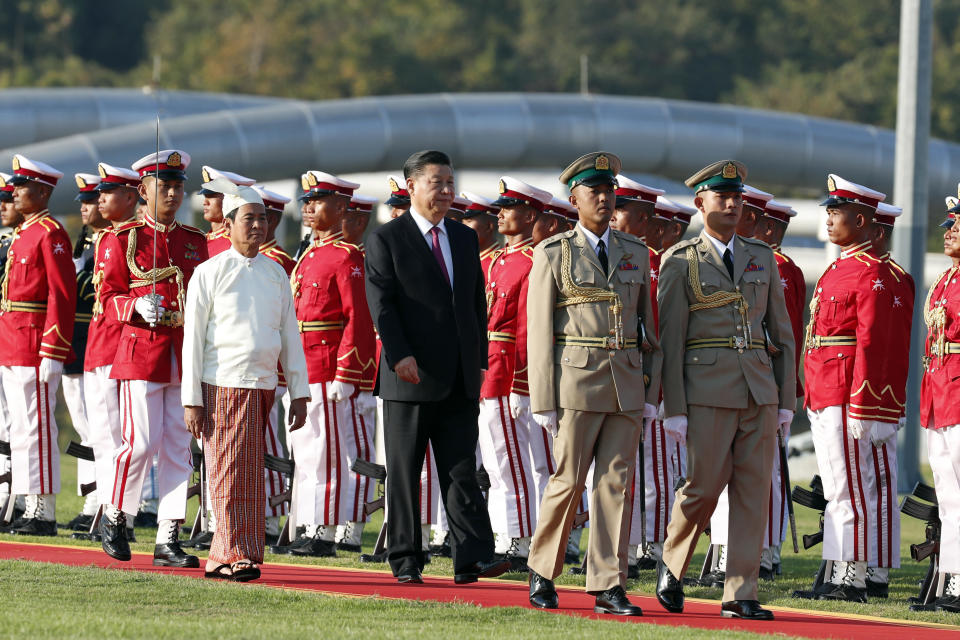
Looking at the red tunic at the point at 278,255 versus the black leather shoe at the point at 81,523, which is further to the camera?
the black leather shoe at the point at 81,523

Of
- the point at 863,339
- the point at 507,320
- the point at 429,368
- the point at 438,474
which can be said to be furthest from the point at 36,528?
the point at 863,339

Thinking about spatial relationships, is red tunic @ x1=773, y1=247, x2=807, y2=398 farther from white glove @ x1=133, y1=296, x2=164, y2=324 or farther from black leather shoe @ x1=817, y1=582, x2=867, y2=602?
white glove @ x1=133, y1=296, x2=164, y2=324

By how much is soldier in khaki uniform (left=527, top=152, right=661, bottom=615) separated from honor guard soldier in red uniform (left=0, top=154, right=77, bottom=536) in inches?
149

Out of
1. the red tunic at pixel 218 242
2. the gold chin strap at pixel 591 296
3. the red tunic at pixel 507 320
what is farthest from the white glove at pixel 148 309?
the gold chin strap at pixel 591 296

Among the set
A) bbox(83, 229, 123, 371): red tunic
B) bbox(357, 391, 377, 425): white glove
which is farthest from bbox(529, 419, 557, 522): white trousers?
bbox(83, 229, 123, 371): red tunic

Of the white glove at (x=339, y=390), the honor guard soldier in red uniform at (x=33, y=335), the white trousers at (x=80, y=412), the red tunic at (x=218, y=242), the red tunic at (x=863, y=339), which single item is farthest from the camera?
the white trousers at (x=80, y=412)

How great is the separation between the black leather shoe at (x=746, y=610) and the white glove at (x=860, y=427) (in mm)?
1378

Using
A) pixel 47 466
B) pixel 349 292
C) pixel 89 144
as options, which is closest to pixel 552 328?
pixel 349 292

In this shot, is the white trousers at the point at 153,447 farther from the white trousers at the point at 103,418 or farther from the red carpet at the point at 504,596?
the white trousers at the point at 103,418

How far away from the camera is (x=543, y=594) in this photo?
26.2 feet

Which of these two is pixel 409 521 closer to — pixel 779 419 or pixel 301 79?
pixel 779 419

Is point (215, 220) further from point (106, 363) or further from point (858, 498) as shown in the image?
point (858, 498)

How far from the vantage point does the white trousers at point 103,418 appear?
415 inches

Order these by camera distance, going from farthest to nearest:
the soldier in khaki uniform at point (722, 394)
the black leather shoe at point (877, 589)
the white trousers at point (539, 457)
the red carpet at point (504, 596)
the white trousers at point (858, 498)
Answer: the white trousers at point (539, 457) → the black leather shoe at point (877, 589) → the white trousers at point (858, 498) → the soldier in khaki uniform at point (722, 394) → the red carpet at point (504, 596)
